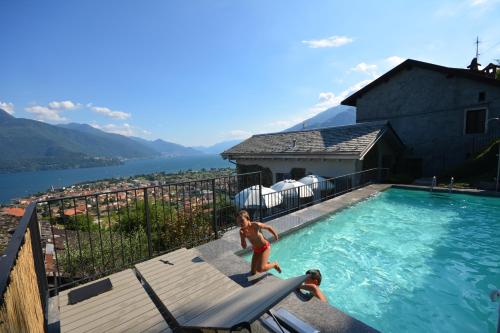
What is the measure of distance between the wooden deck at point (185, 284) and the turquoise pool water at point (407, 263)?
2560 mm

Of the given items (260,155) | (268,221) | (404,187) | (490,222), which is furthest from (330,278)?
(260,155)

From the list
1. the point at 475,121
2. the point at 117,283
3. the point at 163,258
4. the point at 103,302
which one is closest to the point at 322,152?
the point at 475,121


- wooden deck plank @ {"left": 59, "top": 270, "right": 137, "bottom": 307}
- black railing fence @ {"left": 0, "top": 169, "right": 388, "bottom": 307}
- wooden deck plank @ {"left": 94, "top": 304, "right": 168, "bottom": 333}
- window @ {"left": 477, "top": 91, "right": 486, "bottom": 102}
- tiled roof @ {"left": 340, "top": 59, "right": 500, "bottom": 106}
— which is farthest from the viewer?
window @ {"left": 477, "top": 91, "right": 486, "bottom": 102}

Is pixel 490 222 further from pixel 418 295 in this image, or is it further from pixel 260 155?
pixel 260 155

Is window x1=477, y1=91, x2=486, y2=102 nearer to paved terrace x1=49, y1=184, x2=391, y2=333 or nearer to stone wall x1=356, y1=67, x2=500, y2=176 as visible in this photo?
stone wall x1=356, y1=67, x2=500, y2=176

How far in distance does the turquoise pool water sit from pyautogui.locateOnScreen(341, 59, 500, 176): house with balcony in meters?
9.00

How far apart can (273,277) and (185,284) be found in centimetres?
154

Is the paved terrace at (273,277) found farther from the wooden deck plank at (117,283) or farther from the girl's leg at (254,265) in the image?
the wooden deck plank at (117,283)

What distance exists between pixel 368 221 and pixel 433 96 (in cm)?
1407

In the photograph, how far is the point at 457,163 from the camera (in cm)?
1745

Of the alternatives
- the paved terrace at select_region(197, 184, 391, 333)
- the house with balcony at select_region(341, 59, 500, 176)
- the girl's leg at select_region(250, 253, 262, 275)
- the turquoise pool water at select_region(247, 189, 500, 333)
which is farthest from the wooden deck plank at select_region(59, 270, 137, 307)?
the house with balcony at select_region(341, 59, 500, 176)

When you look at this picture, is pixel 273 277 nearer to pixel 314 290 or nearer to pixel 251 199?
pixel 314 290

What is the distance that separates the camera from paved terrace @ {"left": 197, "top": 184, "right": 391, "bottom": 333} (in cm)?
310

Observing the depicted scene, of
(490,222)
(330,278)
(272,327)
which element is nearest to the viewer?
(272,327)
